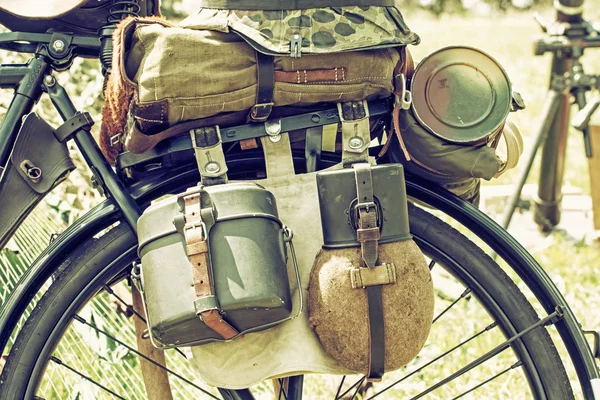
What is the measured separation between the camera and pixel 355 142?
6.07 feet

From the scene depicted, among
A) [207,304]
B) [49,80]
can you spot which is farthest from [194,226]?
[49,80]

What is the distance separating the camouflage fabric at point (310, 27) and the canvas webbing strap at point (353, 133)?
15cm

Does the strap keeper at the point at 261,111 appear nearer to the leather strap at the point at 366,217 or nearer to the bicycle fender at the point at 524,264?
the leather strap at the point at 366,217

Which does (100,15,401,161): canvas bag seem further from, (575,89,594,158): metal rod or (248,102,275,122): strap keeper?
(575,89,594,158): metal rod

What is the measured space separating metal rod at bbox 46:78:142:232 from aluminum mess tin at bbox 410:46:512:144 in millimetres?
694

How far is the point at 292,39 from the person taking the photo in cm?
175

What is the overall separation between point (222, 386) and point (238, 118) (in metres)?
0.59

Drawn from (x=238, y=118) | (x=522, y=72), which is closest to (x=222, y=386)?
(x=238, y=118)

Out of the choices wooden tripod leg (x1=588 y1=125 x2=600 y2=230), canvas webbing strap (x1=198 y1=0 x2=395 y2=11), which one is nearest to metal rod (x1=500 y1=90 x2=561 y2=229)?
wooden tripod leg (x1=588 y1=125 x2=600 y2=230)

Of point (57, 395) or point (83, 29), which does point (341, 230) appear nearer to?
point (83, 29)

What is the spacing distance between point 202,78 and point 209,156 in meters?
0.18

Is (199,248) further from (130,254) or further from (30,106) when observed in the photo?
(30,106)

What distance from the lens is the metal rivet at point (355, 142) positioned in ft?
6.07

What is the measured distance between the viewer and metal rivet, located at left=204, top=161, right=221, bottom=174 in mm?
1817
